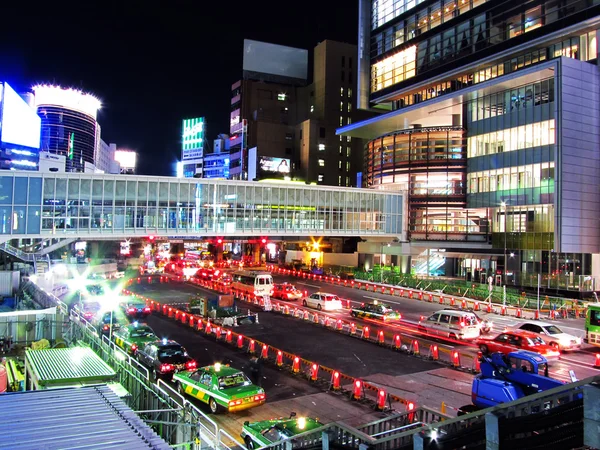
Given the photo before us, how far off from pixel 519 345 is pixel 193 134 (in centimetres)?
14763

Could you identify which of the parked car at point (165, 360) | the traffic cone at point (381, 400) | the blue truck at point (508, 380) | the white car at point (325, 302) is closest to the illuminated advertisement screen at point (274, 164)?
the white car at point (325, 302)

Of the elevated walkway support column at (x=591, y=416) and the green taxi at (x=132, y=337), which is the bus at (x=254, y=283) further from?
the elevated walkway support column at (x=591, y=416)

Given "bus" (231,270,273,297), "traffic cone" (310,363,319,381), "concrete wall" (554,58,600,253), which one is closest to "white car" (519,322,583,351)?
"traffic cone" (310,363,319,381)

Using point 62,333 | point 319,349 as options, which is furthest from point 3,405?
point 319,349

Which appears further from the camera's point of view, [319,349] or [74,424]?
[319,349]

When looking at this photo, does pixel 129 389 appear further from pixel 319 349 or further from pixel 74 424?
pixel 319 349

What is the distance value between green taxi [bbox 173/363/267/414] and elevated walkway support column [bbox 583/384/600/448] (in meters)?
11.6

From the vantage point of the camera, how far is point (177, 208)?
42.9 metres

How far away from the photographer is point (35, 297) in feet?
100

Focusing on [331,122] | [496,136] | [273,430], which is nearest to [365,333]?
Answer: [273,430]

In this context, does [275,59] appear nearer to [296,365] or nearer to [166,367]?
[296,365]

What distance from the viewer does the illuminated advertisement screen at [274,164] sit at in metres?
102

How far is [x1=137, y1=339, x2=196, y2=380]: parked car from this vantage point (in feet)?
64.3

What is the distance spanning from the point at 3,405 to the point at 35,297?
26.1 m
